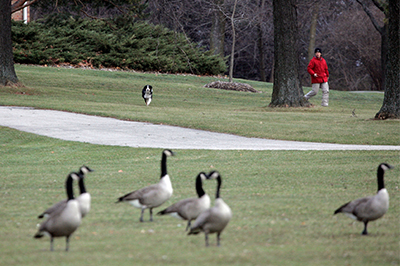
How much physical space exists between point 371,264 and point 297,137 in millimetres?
11759

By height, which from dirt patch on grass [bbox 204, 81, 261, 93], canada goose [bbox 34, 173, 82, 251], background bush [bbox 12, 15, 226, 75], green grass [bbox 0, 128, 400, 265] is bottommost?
green grass [bbox 0, 128, 400, 265]

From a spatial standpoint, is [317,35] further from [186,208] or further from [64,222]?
[64,222]

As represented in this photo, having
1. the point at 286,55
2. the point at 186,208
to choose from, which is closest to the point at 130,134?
the point at 286,55

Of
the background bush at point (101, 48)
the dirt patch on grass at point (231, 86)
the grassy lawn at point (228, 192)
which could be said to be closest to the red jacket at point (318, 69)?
the grassy lawn at point (228, 192)

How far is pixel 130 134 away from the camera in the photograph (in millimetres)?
16750

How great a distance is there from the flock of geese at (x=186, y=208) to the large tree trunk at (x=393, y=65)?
43.8ft

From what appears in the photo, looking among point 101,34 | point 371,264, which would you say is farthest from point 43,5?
point 371,264

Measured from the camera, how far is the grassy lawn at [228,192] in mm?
5387

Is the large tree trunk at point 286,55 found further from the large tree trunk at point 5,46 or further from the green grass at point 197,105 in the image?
the large tree trunk at point 5,46

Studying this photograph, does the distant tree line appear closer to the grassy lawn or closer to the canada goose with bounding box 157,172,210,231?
the grassy lawn

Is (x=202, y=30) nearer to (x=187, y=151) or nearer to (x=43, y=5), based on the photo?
(x=43, y=5)

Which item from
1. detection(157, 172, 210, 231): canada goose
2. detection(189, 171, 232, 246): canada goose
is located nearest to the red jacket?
detection(157, 172, 210, 231): canada goose

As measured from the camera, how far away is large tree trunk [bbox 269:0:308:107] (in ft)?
79.4

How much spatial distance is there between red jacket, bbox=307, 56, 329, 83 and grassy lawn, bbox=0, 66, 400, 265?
2.18m
